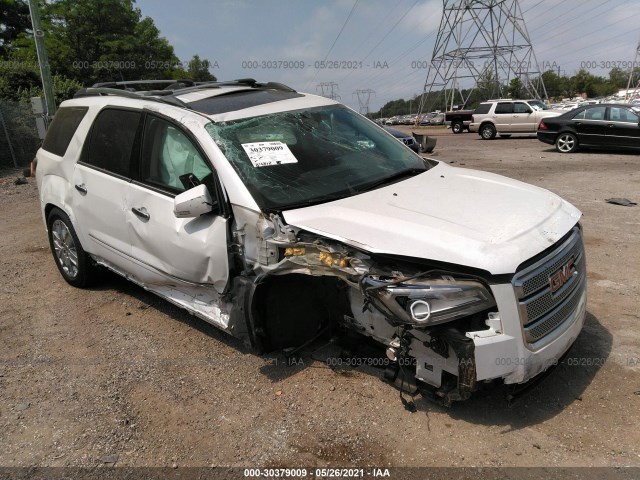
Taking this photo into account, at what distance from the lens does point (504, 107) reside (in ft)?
71.7

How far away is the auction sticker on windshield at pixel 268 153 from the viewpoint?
3.39 metres

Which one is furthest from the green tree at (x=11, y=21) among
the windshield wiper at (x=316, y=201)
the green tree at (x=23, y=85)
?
the windshield wiper at (x=316, y=201)

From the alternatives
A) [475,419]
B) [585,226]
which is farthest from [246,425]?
[585,226]

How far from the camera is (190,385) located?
3.34 m

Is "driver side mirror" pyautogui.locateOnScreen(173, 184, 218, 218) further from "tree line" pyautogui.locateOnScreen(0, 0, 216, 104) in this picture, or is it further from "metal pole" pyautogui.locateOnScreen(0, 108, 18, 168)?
"tree line" pyautogui.locateOnScreen(0, 0, 216, 104)

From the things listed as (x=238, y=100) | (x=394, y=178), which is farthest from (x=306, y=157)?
(x=238, y=100)

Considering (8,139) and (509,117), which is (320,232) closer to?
(8,139)

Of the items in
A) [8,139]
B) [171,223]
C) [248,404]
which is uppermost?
[8,139]

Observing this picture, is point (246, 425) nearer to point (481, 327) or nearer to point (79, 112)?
point (481, 327)

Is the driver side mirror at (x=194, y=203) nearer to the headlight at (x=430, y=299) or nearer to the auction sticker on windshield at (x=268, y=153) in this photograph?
the auction sticker on windshield at (x=268, y=153)

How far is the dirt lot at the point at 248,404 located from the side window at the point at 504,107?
61.4ft

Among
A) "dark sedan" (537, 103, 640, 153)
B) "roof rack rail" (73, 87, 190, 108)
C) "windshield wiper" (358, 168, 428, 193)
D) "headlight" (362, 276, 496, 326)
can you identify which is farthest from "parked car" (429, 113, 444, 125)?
"headlight" (362, 276, 496, 326)

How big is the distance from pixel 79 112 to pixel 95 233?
4.26 feet

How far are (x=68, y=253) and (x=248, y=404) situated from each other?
2.92 meters
